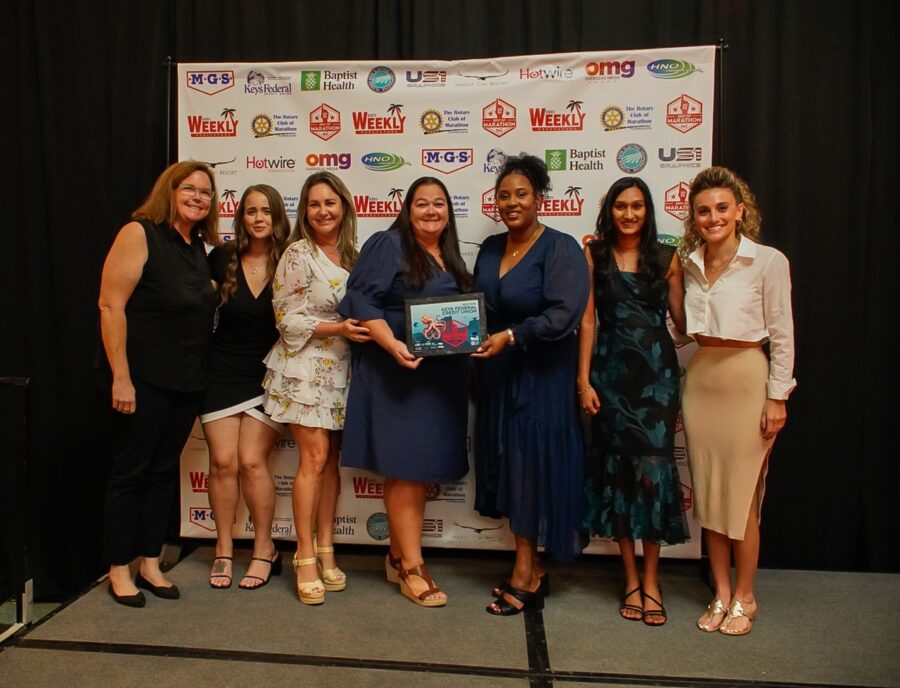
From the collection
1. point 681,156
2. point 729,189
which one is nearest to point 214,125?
point 681,156

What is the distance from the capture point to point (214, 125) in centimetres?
315

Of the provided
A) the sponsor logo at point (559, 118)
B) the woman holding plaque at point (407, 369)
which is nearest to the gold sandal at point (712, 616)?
the woman holding plaque at point (407, 369)

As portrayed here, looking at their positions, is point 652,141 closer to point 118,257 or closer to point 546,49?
point 546,49

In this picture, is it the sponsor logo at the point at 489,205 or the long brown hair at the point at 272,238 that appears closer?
the long brown hair at the point at 272,238

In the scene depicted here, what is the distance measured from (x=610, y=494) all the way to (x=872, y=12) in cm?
240

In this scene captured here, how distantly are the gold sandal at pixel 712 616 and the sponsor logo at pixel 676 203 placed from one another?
4.96ft

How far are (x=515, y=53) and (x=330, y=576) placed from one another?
2407 millimetres

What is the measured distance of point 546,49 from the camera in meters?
3.18

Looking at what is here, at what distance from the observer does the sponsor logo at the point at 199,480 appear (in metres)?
3.23

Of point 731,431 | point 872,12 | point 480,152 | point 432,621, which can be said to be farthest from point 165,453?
point 872,12

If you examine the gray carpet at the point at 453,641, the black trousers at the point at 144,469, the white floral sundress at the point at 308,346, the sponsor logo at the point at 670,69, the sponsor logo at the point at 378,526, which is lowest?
the gray carpet at the point at 453,641

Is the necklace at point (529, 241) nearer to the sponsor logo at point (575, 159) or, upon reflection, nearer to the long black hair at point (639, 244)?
the long black hair at point (639, 244)

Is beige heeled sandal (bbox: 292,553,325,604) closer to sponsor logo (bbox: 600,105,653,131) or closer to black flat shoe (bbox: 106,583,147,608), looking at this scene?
black flat shoe (bbox: 106,583,147,608)

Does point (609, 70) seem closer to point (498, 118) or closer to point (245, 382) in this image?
point (498, 118)
